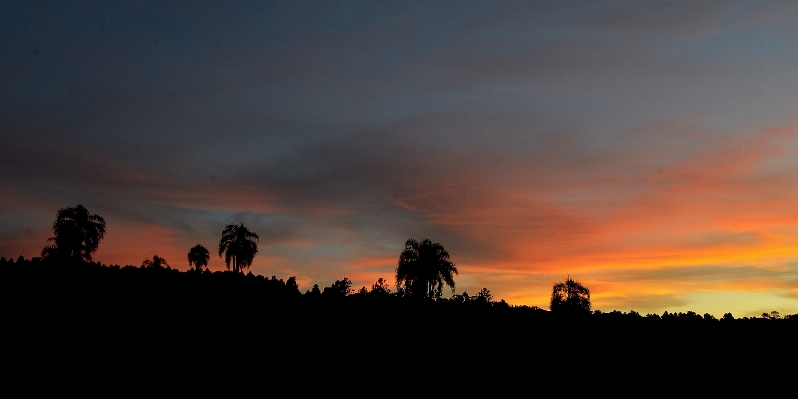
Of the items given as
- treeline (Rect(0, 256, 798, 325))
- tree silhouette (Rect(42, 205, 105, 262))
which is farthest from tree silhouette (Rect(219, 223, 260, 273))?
treeline (Rect(0, 256, 798, 325))

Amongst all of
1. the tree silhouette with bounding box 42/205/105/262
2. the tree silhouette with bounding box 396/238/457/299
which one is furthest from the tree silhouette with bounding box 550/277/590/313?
the tree silhouette with bounding box 42/205/105/262

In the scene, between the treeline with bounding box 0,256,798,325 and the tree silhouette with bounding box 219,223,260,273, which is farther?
the tree silhouette with bounding box 219,223,260,273

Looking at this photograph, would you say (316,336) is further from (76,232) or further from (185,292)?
(76,232)

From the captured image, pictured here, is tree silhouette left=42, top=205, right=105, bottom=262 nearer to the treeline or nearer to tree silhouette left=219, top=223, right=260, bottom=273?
tree silhouette left=219, top=223, right=260, bottom=273

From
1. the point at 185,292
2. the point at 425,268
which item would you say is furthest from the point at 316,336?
the point at 425,268

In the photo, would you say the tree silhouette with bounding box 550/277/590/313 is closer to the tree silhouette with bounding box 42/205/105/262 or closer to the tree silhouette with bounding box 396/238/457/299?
the tree silhouette with bounding box 396/238/457/299

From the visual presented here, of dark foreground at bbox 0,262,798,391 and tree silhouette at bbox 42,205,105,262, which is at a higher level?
tree silhouette at bbox 42,205,105,262

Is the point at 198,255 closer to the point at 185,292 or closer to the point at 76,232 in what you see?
the point at 76,232

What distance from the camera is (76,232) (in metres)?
58.0

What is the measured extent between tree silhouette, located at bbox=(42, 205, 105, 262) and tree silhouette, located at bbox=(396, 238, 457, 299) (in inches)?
1132

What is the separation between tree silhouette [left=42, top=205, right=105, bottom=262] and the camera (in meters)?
57.2

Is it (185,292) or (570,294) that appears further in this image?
(570,294)

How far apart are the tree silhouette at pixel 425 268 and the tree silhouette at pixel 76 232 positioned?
2876 cm

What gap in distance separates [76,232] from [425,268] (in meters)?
32.4
